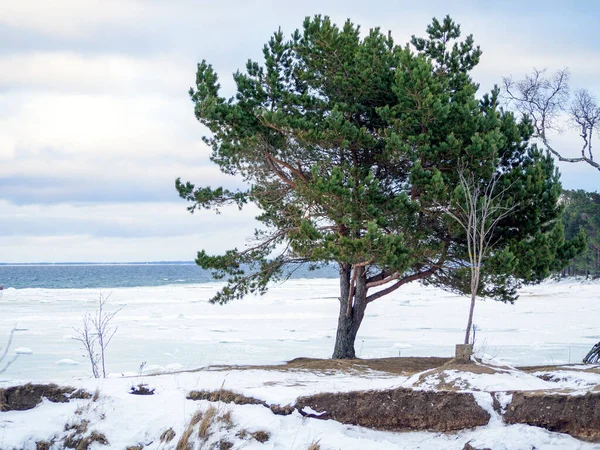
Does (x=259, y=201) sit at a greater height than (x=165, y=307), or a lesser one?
greater

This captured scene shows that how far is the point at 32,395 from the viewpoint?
7.64 meters

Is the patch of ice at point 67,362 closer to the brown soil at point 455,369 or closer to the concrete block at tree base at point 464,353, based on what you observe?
the concrete block at tree base at point 464,353

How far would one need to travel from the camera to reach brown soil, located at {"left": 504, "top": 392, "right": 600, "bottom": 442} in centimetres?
663

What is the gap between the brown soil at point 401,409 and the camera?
277 inches

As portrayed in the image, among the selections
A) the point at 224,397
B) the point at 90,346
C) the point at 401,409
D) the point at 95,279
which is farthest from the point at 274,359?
the point at 95,279

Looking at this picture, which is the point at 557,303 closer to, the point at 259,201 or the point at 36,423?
the point at 259,201

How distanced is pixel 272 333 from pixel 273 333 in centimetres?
4

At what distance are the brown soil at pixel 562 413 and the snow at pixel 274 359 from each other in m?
0.13

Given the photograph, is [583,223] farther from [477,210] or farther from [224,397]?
[224,397]

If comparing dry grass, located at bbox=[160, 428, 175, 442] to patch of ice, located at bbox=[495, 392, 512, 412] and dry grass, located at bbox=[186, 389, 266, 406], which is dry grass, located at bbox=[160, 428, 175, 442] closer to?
dry grass, located at bbox=[186, 389, 266, 406]

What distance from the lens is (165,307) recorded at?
3628 centimetres

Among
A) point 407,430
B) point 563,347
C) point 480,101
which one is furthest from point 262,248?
point 563,347

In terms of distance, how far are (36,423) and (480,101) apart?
10151 millimetres

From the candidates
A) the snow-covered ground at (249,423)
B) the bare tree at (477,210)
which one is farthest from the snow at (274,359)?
the bare tree at (477,210)
